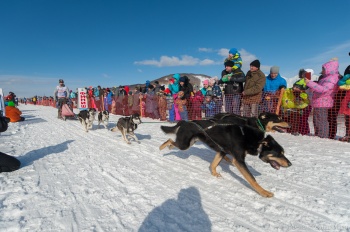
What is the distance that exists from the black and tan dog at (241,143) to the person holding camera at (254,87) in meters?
2.96

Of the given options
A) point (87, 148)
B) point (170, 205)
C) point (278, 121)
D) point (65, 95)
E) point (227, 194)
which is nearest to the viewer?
point (170, 205)

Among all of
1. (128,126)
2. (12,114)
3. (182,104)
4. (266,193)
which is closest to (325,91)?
(266,193)

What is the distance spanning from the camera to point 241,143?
2852mm

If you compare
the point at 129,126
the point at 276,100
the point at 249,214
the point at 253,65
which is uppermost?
the point at 253,65

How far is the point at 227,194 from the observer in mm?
2695

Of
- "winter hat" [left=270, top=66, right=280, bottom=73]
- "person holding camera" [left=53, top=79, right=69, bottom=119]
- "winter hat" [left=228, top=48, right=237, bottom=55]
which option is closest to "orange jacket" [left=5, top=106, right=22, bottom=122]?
"person holding camera" [left=53, top=79, right=69, bottom=119]

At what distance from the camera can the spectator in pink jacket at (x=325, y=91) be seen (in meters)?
4.95

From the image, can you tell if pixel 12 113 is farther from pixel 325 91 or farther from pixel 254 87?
pixel 325 91

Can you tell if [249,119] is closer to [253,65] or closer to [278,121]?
[278,121]

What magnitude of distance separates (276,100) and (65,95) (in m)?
10.1

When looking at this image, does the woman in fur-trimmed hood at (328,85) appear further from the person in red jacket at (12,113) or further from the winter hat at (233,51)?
the person in red jacket at (12,113)

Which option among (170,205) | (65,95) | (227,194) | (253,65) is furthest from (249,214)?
(65,95)

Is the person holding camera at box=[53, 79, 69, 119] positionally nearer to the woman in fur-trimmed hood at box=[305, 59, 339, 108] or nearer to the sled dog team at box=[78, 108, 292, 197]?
the sled dog team at box=[78, 108, 292, 197]

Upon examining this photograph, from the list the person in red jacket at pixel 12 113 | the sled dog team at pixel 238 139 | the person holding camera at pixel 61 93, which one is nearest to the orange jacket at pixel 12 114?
the person in red jacket at pixel 12 113
